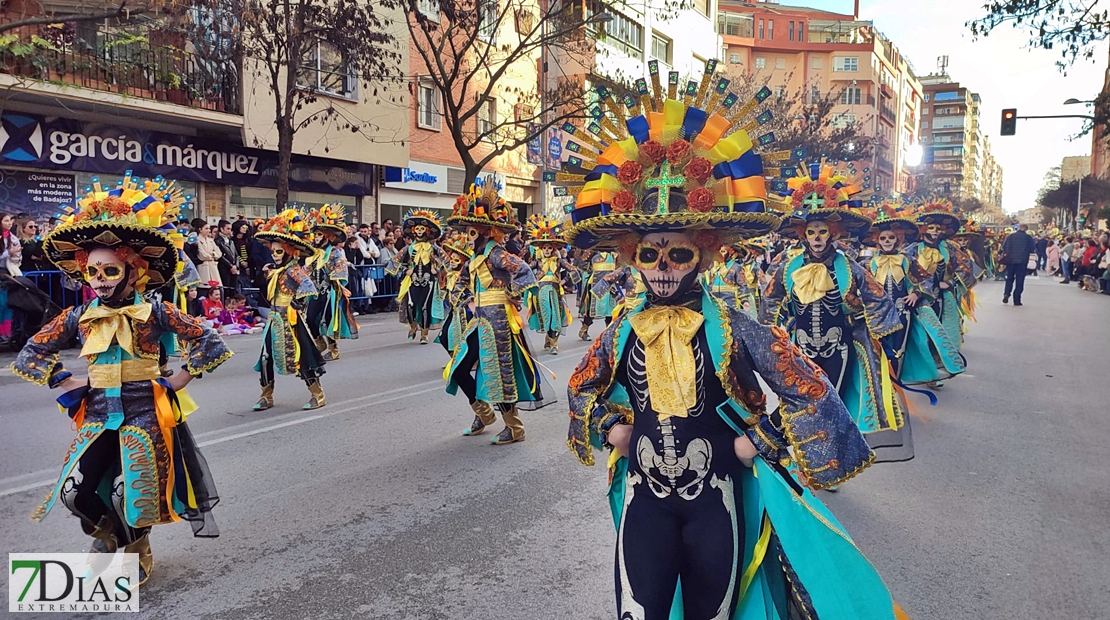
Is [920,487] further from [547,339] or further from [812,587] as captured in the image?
[547,339]

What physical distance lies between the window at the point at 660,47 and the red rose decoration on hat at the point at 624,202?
39.2 metres

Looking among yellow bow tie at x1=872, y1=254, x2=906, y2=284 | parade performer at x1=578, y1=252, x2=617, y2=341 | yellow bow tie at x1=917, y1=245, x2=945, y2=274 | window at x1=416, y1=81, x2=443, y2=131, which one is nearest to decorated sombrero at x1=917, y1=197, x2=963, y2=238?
yellow bow tie at x1=917, y1=245, x2=945, y2=274

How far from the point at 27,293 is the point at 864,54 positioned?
77.4 metres

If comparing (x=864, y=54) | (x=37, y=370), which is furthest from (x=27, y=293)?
(x=864, y=54)

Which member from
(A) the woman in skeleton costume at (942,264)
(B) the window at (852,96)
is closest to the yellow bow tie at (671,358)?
(A) the woman in skeleton costume at (942,264)

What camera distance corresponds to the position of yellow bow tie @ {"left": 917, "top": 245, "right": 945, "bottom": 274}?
10.1 metres

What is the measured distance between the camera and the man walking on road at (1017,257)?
2086 cm

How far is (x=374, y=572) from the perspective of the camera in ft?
13.5

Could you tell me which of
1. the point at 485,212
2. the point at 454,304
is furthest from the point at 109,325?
the point at 454,304

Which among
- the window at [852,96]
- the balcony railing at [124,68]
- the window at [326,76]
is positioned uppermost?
the window at [852,96]

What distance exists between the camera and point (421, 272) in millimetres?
13367

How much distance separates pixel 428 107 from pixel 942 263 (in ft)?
63.9

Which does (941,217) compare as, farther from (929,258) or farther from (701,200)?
(701,200)

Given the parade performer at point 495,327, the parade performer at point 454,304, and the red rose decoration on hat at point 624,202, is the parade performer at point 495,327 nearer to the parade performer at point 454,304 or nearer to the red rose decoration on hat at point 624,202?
the parade performer at point 454,304
